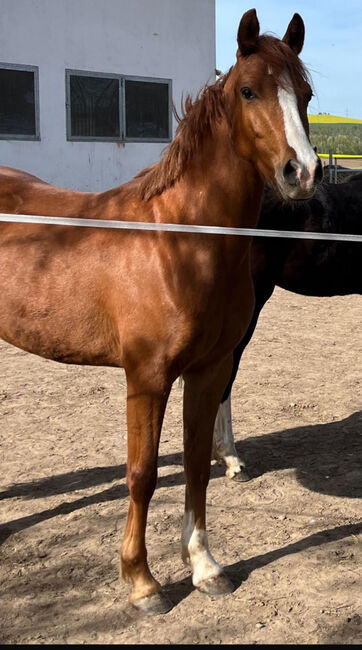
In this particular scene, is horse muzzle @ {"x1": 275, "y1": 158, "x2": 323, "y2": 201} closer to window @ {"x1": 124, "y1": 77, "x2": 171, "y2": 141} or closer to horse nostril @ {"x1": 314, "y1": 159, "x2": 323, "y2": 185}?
horse nostril @ {"x1": 314, "y1": 159, "x2": 323, "y2": 185}

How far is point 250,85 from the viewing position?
246 cm

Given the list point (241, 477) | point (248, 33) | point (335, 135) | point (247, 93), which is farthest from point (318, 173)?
point (335, 135)

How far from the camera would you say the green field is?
46188 mm

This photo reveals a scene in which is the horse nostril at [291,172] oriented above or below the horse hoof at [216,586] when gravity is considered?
above

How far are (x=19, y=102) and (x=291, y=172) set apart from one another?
415 inches

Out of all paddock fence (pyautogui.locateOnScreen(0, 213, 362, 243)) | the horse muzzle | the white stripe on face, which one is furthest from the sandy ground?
the white stripe on face

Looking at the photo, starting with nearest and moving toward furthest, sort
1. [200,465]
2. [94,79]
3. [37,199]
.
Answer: [200,465] < [37,199] < [94,79]

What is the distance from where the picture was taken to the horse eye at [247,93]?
97.2 inches

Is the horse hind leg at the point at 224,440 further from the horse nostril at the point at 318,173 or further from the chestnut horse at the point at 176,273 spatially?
the horse nostril at the point at 318,173

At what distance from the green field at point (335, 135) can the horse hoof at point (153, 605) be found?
115ft

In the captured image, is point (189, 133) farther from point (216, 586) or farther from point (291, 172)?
point (216, 586)

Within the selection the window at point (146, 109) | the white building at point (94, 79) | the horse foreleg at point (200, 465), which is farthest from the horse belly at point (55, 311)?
the window at point (146, 109)

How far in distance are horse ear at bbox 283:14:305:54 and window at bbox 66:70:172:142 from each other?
10423 millimetres

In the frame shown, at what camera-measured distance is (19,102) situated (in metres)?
11.9
